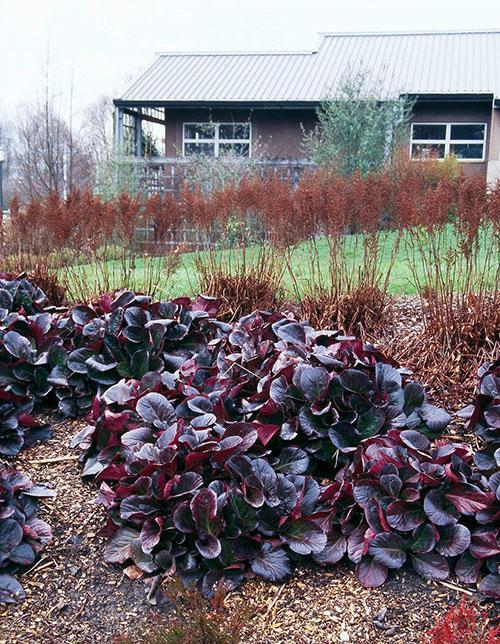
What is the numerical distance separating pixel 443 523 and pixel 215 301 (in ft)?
7.54

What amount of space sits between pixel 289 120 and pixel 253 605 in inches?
715

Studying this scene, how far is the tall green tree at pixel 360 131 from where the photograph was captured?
1355 cm

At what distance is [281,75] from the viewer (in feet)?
66.4

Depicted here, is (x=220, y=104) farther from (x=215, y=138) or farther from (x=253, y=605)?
(x=253, y=605)

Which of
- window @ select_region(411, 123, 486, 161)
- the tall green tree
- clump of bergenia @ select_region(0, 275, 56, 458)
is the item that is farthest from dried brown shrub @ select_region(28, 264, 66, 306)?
window @ select_region(411, 123, 486, 161)

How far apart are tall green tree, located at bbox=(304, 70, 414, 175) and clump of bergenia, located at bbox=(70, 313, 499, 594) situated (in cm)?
1031

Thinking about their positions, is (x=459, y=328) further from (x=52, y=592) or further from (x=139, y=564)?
(x=52, y=592)

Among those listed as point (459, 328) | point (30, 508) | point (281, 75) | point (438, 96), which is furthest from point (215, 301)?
point (281, 75)

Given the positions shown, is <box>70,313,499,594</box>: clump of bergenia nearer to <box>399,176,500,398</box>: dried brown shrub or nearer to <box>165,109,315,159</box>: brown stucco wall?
<box>399,176,500,398</box>: dried brown shrub

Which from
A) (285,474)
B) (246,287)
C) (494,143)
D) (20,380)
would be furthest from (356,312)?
(494,143)

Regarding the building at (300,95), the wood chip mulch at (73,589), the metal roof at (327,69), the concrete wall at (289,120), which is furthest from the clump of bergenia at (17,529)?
the concrete wall at (289,120)

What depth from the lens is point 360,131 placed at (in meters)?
13.8

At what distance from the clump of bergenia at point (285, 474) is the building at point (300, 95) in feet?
47.1

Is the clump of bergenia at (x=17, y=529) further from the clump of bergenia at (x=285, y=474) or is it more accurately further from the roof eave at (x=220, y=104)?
the roof eave at (x=220, y=104)
